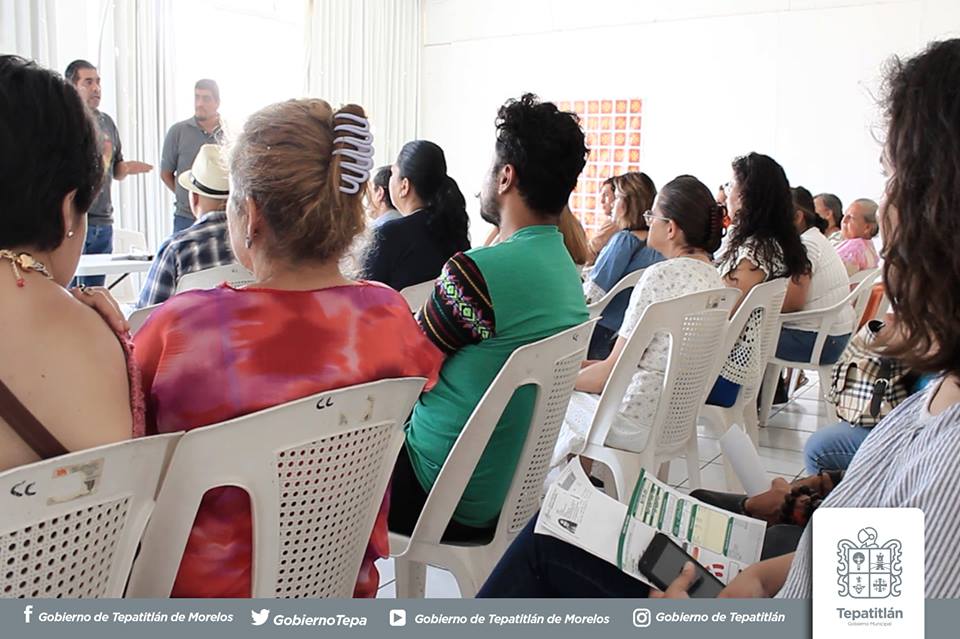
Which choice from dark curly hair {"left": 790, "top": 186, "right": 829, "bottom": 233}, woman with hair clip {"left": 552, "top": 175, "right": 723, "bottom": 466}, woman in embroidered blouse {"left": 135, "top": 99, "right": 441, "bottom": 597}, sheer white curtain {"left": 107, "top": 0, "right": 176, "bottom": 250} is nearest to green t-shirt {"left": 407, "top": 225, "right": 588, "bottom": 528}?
woman in embroidered blouse {"left": 135, "top": 99, "right": 441, "bottom": 597}

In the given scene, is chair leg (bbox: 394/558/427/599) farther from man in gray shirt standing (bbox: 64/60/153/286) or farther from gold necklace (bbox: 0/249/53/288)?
man in gray shirt standing (bbox: 64/60/153/286)

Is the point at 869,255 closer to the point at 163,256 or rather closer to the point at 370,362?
the point at 163,256

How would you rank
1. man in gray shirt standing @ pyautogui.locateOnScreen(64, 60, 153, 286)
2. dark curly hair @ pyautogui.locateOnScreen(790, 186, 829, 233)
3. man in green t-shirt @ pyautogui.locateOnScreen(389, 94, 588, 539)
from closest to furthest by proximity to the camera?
man in green t-shirt @ pyautogui.locateOnScreen(389, 94, 588, 539), dark curly hair @ pyautogui.locateOnScreen(790, 186, 829, 233), man in gray shirt standing @ pyautogui.locateOnScreen(64, 60, 153, 286)

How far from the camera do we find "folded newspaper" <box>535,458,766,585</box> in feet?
4.51

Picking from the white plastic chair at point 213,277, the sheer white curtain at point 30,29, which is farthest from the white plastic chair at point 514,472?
the sheer white curtain at point 30,29

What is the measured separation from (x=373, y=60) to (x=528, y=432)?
8.56 meters

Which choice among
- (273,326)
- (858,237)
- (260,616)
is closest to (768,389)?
(858,237)

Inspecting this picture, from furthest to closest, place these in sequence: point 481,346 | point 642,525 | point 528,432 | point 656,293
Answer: point 656,293, point 481,346, point 528,432, point 642,525

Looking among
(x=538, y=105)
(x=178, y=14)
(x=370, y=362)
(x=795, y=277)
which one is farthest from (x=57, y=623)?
(x=178, y=14)

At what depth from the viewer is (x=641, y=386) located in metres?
2.64

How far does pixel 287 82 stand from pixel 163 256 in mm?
6763

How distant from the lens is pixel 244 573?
1.27 m

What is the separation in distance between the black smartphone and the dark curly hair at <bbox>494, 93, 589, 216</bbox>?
3.60 ft

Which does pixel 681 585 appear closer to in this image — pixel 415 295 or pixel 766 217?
pixel 415 295
